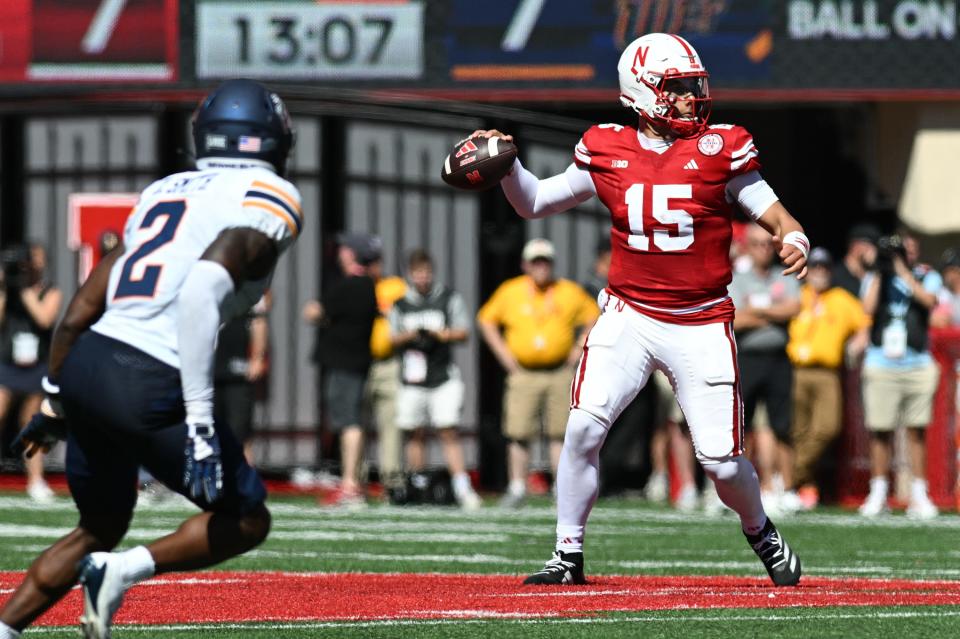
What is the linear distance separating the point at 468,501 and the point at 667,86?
651 centimetres

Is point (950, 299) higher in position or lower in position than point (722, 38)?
lower

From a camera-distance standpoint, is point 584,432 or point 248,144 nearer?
point 248,144

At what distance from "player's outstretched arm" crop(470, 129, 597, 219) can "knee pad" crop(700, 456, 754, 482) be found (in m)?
1.12

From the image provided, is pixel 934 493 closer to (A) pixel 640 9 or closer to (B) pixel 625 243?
(A) pixel 640 9

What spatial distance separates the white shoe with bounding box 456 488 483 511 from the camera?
13430 mm

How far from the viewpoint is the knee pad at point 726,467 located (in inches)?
288

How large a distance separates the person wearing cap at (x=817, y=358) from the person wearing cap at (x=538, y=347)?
1.49 m

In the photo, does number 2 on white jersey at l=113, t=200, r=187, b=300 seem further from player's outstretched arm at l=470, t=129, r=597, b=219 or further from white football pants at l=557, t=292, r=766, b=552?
white football pants at l=557, t=292, r=766, b=552

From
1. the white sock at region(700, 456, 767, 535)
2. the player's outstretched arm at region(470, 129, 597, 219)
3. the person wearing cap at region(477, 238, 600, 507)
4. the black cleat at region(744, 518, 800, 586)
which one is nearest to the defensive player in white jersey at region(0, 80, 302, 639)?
the player's outstretched arm at region(470, 129, 597, 219)

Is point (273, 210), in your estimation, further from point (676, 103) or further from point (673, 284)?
point (676, 103)

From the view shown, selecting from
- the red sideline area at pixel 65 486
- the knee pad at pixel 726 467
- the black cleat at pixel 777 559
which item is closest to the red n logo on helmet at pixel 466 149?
the knee pad at pixel 726 467

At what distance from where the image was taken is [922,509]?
12617mm

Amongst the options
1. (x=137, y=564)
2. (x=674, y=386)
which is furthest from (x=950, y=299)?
(x=137, y=564)

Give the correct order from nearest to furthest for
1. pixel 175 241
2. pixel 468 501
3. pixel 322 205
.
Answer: pixel 175 241
pixel 468 501
pixel 322 205
